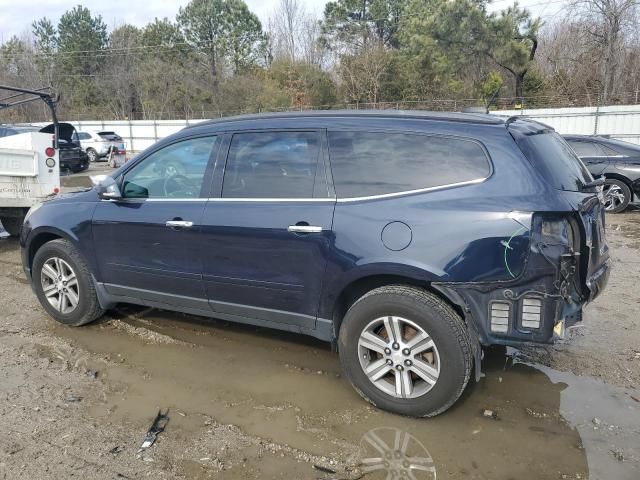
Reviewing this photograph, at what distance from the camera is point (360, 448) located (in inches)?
118

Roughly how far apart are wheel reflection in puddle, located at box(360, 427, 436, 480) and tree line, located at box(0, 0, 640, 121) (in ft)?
80.5

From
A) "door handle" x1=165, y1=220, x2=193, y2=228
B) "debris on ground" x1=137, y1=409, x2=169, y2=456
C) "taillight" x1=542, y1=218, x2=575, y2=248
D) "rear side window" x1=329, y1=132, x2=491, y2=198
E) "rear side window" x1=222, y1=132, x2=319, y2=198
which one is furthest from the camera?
"door handle" x1=165, y1=220, x2=193, y2=228

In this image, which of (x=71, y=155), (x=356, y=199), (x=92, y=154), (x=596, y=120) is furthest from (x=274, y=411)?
(x=92, y=154)

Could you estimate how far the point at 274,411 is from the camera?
134 inches

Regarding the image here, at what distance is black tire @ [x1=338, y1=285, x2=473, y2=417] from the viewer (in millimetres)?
3102

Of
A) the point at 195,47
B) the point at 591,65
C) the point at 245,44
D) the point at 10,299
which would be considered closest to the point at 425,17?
the point at 591,65

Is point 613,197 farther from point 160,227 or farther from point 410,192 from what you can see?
point 160,227

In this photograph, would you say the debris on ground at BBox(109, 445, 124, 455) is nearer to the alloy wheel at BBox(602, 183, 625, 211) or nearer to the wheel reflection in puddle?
the wheel reflection in puddle

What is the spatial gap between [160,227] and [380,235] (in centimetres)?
180

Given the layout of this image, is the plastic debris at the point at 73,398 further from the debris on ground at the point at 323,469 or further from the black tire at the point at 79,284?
the debris on ground at the point at 323,469

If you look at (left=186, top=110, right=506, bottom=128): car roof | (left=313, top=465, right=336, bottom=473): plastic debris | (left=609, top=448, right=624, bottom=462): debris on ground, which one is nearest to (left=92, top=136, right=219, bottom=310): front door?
(left=186, top=110, right=506, bottom=128): car roof

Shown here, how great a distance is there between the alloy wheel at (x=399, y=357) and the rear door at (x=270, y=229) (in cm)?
46

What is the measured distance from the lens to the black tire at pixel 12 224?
8.41 m

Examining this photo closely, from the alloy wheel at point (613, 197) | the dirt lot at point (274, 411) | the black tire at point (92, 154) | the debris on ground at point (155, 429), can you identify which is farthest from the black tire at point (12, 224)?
the black tire at point (92, 154)
